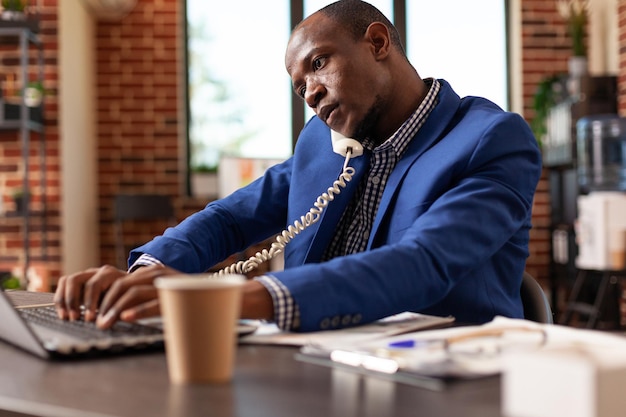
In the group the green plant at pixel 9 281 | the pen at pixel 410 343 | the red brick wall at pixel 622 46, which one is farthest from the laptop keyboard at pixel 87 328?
the red brick wall at pixel 622 46

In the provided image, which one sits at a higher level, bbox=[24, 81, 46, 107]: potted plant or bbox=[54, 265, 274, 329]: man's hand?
bbox=[24, 81, 46, 107]: potted plant

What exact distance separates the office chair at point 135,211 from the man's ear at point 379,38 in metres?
4.59

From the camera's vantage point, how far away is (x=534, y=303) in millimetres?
1415

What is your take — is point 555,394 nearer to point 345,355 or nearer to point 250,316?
point 345,355

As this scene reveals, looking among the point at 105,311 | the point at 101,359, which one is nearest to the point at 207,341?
the point at 101,359

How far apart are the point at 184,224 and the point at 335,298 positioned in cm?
77

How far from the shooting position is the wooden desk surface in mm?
651

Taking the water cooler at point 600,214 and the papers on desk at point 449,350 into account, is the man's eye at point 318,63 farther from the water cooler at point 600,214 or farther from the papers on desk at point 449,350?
the water cooler at point 600,214

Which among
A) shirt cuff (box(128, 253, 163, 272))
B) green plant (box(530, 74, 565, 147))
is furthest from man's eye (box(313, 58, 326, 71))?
green plant (box(530, 74, 565, 147))

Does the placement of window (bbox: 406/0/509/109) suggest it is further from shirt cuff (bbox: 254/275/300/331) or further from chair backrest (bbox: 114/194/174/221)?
shirt cuff (bbox: 254/275/300/331)

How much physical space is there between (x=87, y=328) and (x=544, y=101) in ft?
18.7

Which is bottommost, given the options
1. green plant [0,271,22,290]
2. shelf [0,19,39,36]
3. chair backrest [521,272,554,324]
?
green plant [0,271,22,290]

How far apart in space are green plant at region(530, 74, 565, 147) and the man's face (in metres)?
4.78

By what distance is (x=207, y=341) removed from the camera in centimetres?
75
